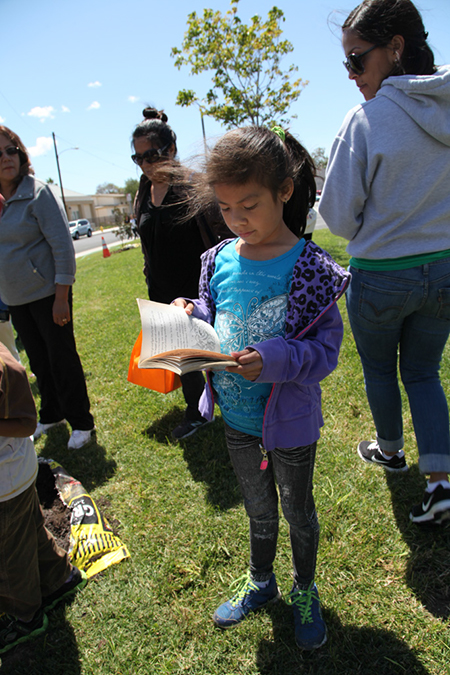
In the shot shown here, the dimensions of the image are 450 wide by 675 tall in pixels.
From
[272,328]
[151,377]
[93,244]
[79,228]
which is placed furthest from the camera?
[79,228]

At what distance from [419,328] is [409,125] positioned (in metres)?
0.90

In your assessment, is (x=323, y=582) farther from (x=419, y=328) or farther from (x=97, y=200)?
(x=97, y=200)

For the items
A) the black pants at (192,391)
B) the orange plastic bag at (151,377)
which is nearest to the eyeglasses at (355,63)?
the orange plastic bag at (151,377)

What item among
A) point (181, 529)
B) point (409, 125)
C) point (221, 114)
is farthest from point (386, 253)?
point (221, 114)

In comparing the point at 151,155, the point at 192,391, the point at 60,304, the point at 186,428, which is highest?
the point at 151,155

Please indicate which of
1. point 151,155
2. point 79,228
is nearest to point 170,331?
point 151,155

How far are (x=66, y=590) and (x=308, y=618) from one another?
3.86 ft

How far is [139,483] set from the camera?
2.75m

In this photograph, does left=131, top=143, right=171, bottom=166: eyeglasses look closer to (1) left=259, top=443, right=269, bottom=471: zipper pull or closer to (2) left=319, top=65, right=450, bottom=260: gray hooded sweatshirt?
(2) left=319, top=65, right=450, bottom=260: gray hooded sweatshirt

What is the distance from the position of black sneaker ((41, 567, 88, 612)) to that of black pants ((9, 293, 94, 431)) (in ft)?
4.49

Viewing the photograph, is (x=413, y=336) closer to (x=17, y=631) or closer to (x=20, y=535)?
(x=20, y=535)

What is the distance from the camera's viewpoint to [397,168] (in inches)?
71.1

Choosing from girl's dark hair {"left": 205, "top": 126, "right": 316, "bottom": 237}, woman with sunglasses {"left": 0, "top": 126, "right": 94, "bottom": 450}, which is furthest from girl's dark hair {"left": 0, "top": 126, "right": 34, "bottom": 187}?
girl's dark hair {"left": 205, "top": 126, "right": 316, "bottom": 237}

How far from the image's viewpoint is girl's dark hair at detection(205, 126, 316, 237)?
134 cm
